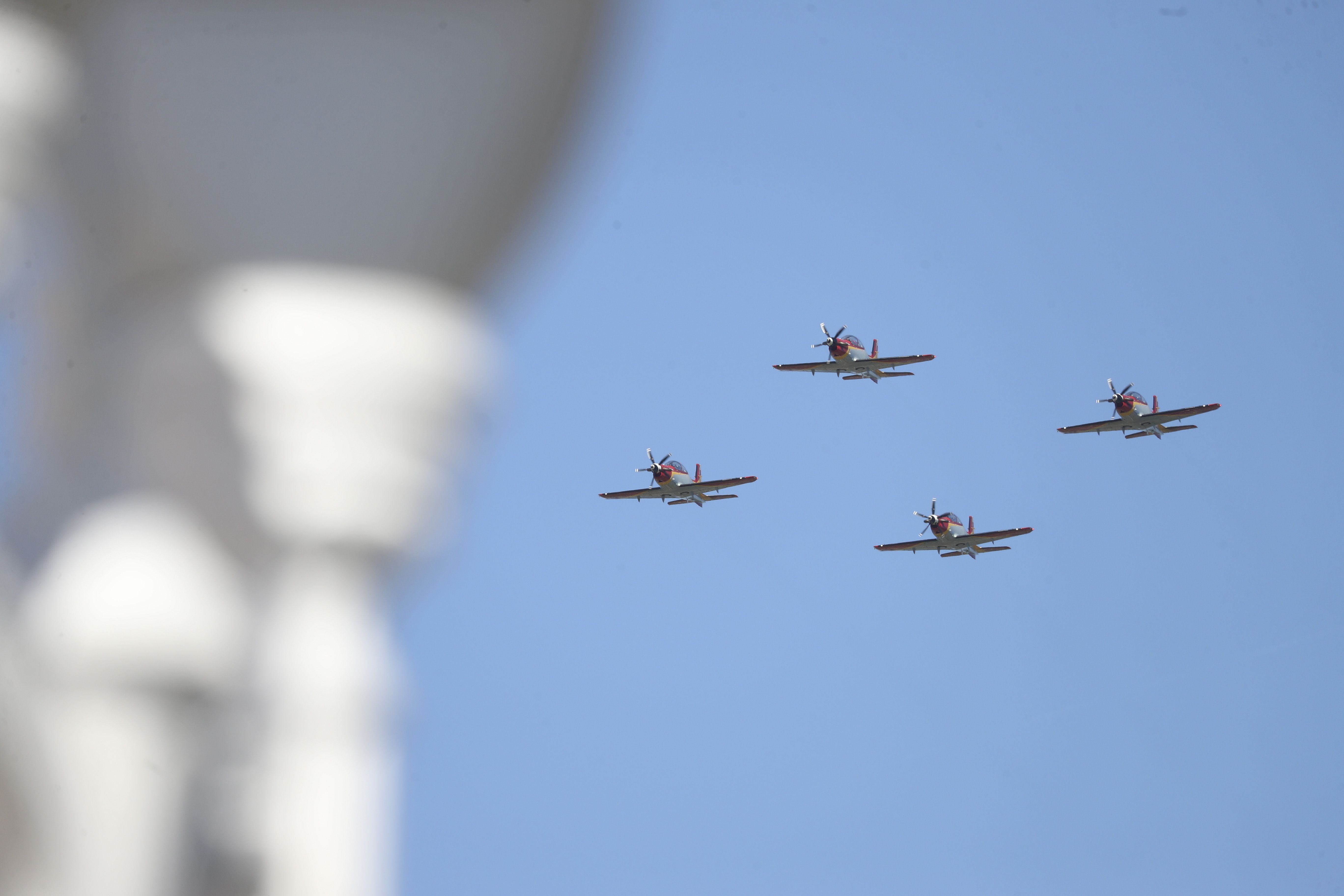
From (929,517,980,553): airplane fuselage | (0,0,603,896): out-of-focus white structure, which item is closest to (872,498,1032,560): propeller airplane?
(929,517,980,553): airplane fuselage

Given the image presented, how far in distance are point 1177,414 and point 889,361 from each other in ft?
29.0

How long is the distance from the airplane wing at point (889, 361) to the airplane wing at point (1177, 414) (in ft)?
25.9

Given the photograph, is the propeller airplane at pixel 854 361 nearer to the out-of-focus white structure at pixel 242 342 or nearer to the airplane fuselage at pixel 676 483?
the airplane fuselage at pixel 676 483

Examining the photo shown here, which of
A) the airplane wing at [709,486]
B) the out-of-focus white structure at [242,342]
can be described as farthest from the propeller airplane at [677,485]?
the out-of-focus white structure at [242,342]

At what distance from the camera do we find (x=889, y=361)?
1491 inches

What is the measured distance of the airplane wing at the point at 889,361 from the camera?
37.2 meters

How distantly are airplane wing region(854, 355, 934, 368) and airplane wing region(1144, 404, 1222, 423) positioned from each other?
25.9ft

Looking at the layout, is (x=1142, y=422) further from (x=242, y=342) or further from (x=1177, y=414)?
(x=242, y=342)

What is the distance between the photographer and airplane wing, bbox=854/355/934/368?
37.2 m

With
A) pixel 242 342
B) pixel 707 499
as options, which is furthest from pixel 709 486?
pixel 242 342

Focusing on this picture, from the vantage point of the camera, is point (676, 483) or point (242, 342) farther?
point (676, 483)

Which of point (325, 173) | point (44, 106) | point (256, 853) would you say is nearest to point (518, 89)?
point (325, 173)

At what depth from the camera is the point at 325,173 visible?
2377mm

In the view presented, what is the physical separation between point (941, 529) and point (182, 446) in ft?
129
